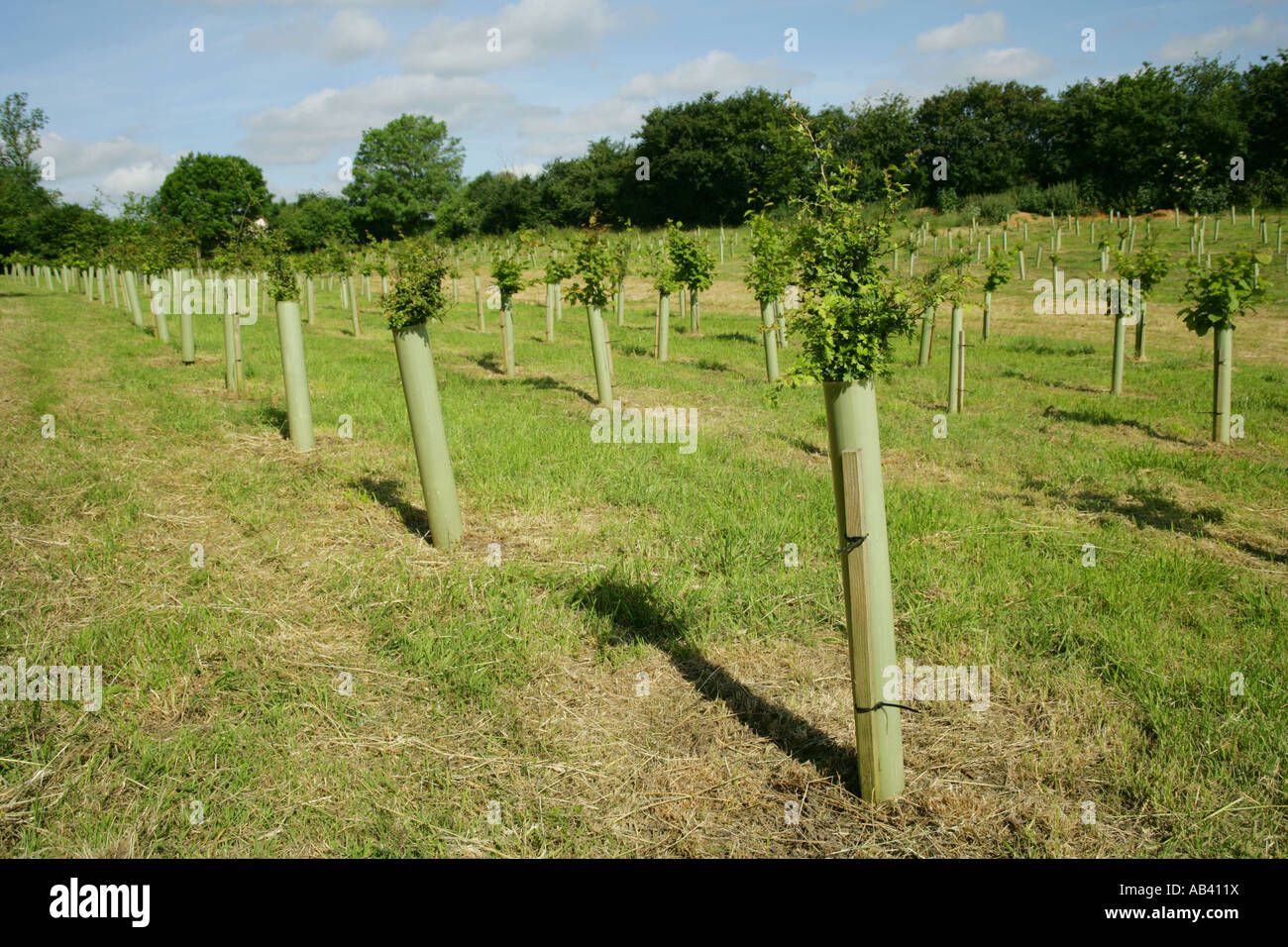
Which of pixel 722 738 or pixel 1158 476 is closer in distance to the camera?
pixel 722 738

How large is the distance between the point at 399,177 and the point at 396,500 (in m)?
63.4

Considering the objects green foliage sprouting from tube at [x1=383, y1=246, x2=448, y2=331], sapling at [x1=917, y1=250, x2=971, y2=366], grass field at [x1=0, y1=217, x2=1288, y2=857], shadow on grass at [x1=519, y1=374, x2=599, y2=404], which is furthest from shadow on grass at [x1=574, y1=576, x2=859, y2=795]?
shadow on grass at [x1=519, y1=374, x2=599, y2=404]

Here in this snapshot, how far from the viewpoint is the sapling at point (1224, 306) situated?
29.7 ft

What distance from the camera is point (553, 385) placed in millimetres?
13562

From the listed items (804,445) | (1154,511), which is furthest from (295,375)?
(1154,511)

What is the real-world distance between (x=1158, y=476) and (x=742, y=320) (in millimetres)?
16633

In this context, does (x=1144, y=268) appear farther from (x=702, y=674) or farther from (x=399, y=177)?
(x=399, y=177)

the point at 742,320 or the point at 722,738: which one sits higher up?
the point at 742,320

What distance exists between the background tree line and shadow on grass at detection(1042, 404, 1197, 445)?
73.4 feet

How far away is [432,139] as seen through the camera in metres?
64.4

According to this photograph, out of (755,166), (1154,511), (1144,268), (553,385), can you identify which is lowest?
(1154,511)

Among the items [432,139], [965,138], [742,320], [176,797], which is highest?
[432,139]

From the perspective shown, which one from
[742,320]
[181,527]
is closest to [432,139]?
[742,320]
